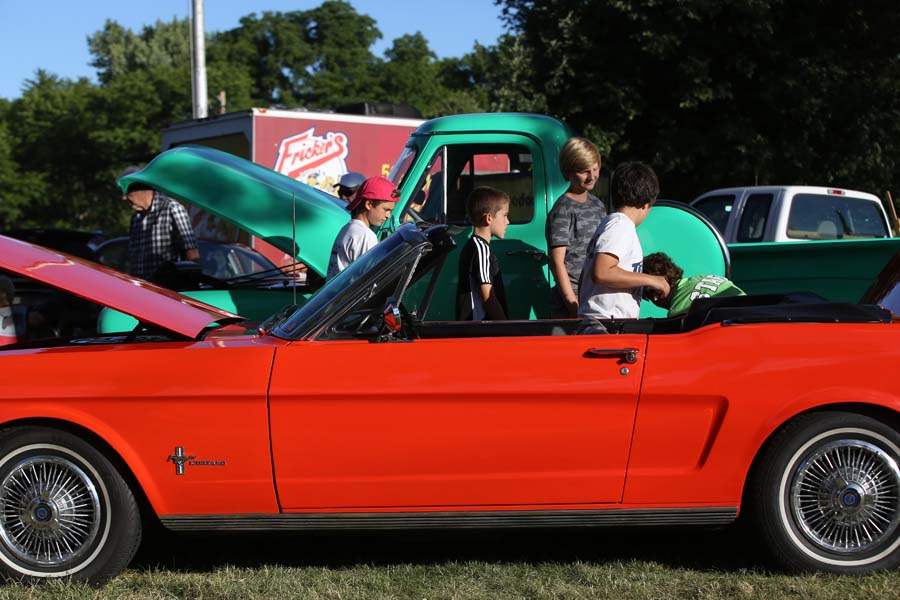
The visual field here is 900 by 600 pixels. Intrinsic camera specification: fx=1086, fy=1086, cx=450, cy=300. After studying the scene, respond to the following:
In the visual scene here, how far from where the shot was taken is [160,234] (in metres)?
8.22

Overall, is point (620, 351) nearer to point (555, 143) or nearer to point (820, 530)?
point (820, 530)

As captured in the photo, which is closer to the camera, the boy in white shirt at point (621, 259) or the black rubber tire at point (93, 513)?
the black rubber tire at point (93, 513)

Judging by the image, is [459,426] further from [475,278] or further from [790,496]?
[475,278]

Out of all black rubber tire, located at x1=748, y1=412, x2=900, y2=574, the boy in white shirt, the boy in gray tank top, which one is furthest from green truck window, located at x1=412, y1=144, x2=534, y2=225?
black rubber tire, located at x1=748, y1=412, x2=900, y2=574

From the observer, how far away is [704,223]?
6.84 m

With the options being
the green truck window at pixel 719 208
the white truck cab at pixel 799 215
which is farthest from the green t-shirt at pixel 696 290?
the green truck window at pixel 719 208

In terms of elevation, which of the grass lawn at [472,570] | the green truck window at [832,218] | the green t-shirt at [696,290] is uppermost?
the green truck window at [832,218]

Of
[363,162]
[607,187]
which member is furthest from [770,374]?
[363,162]

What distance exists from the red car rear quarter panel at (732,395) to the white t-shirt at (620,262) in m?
0.90

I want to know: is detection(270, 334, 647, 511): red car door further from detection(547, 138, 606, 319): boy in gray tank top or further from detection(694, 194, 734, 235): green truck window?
detection(694, 194, 734, 235): green truck window

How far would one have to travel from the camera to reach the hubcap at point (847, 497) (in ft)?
13.9

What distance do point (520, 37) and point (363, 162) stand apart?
7403 millimetres

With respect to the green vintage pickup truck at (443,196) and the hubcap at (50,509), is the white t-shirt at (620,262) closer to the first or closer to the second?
the green vintage pickup truck at (443,196)

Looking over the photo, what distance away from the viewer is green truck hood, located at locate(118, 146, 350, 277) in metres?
7.00
